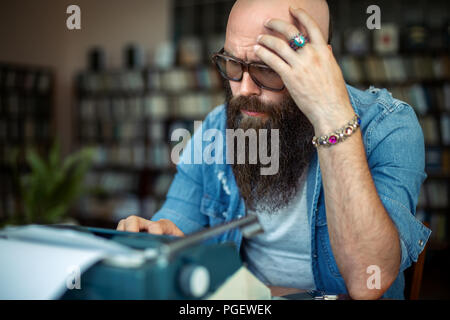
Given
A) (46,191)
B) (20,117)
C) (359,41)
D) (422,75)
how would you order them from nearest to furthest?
(46,191) → (422,75) → (359,41) → (20,117)

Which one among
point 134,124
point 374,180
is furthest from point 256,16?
point 134,124

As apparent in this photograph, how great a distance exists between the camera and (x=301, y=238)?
1067 mm

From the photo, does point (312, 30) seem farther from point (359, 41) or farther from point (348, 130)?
point (359, 41)

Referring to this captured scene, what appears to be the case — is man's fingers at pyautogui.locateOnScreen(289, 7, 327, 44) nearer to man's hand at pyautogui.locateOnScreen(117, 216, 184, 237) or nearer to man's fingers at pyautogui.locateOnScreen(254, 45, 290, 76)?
man's fingers at pyautogui.locateOnScreen(254, 45, 290, 76)

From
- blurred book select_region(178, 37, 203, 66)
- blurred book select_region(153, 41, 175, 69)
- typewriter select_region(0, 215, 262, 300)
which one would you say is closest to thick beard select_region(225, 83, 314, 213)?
typewriter select_region(0, 215, 262, 300)

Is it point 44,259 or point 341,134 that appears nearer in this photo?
point 44,259

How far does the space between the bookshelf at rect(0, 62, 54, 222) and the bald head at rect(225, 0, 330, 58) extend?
4.38m

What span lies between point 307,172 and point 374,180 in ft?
0.72

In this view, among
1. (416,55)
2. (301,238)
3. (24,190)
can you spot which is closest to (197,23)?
(416,55)

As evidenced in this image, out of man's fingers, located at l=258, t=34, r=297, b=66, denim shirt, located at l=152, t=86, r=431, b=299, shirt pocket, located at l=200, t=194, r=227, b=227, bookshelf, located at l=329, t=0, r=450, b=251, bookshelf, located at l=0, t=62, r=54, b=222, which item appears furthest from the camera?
bookshelf, located at l=0, t=62, r=54, b=222

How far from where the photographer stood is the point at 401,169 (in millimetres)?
893

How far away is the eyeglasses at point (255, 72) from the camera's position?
880 mm

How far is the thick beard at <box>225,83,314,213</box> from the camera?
39.2 inches
